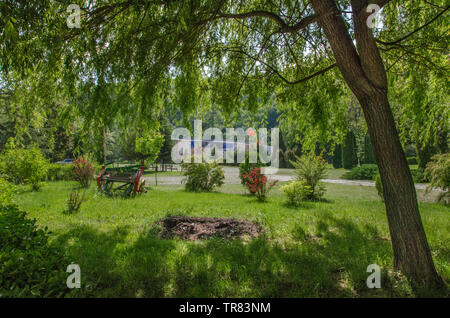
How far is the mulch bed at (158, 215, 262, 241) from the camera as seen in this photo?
184 inches

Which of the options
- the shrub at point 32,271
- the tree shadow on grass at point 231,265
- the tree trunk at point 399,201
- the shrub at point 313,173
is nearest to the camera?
the shrub at point 32,271

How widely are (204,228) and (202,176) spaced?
7757mm

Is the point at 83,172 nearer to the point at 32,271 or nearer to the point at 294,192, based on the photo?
the point at 294,192

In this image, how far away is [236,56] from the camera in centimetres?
526

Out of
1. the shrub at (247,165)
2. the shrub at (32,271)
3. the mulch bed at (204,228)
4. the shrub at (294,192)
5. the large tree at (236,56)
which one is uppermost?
the large tree at (236,56)

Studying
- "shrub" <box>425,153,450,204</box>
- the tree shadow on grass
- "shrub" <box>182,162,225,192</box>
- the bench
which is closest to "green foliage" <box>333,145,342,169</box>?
"shrub" <box>182,162,225,192</box>

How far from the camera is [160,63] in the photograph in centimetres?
390

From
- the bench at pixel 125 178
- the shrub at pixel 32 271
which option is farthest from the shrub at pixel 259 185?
the shrub at pixel 32 271

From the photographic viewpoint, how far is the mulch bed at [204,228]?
4.68m

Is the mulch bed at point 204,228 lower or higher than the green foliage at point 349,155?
lower

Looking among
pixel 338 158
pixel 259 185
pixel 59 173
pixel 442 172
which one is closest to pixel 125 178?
pixel 259 185

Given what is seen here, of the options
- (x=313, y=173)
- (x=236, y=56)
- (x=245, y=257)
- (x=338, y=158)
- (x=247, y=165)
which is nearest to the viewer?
(x=245, y=257)

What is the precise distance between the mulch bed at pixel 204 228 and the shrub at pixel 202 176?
22.5ft

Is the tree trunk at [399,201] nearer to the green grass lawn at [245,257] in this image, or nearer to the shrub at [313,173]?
the green grass lawn at [245,257]
